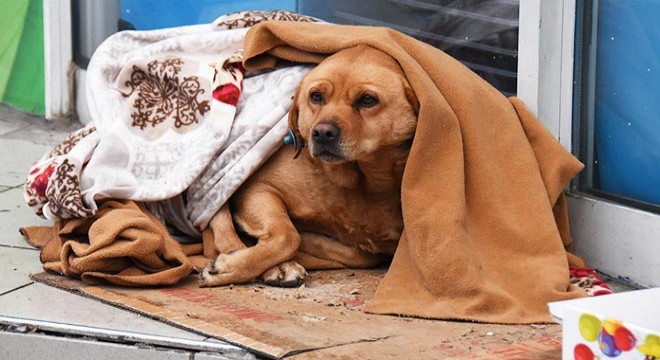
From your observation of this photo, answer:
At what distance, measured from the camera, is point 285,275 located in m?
3.98

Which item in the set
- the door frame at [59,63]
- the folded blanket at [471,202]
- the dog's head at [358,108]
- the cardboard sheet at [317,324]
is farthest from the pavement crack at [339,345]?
the door frame at [59,63]

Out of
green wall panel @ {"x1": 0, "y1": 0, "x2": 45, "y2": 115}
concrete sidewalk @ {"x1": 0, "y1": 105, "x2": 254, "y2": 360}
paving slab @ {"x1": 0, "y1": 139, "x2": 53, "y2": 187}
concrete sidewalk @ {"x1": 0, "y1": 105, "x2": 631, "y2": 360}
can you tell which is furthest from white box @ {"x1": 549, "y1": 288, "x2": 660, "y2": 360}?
green wall panel @ {"x1": 0, "y1": 0, "x2": 45, "y2": 115}

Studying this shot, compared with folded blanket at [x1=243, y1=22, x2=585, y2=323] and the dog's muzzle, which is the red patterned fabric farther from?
the dog's muzzle

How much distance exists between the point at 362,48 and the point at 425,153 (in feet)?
1.32

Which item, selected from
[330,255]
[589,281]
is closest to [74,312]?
[330,255]

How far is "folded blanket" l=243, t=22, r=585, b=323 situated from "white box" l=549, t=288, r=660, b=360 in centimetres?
56

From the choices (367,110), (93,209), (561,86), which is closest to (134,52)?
(93,209)

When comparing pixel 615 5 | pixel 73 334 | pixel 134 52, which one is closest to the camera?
pixel 73 334

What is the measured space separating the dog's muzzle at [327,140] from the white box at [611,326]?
3.07ft

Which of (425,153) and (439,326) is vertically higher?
(425,153)

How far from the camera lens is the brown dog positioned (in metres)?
3.83

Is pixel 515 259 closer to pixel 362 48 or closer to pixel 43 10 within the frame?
pixel 362 48

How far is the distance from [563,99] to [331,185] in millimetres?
820

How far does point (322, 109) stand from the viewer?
3.87m
